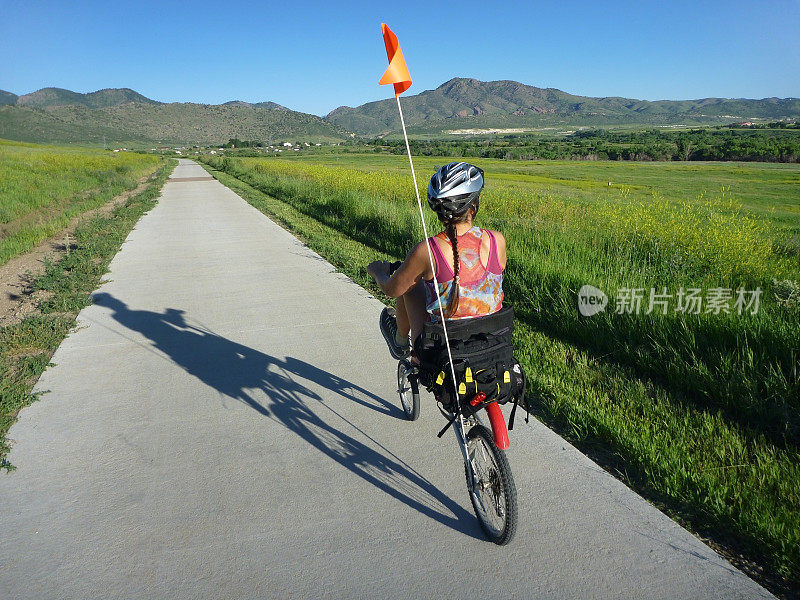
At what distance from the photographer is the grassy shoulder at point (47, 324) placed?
4105 mm

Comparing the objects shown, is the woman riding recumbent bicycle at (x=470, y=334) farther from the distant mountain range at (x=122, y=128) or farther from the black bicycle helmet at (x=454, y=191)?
the distant mountain range at (x=122, y=128)

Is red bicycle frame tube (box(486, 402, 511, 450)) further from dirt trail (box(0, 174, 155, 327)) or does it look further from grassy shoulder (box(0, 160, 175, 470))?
dirt trail (box(0, 174, 155, 327))

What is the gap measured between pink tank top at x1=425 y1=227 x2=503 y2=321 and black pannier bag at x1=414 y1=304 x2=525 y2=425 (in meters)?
0.10

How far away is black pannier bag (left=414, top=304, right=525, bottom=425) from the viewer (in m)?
2.48

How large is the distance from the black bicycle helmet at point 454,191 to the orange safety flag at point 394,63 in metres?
0.44

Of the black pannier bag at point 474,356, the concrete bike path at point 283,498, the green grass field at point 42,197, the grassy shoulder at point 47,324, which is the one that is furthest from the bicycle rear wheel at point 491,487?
the green grass field at point 42,197

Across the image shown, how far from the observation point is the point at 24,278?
8508mm

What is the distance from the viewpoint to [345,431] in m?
3.71

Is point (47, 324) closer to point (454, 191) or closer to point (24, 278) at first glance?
point (24, 278)

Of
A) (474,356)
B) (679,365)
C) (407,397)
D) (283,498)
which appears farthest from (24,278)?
(679,365)

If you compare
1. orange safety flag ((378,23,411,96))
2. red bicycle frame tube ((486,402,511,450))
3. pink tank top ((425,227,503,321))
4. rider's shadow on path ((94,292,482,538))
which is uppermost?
orange safety flag ((378,23,411,96))

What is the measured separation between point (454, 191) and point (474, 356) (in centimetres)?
77

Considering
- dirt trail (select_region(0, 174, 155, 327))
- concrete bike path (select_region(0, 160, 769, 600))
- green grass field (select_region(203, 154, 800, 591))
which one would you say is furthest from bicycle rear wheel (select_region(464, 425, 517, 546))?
dirt trail (select_region(0, 174, 155, 327))

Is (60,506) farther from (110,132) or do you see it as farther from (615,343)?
(110,132)
